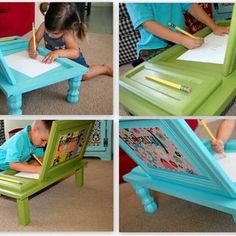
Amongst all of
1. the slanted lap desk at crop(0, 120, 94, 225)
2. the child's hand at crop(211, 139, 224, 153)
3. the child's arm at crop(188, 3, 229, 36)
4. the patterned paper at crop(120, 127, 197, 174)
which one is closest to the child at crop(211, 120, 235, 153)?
the child's hand at crop(211, 139, 224, 153)

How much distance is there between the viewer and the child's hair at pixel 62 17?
0.91 metres

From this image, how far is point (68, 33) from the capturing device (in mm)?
934

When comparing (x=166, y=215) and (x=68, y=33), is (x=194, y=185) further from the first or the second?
(x=68, y=33)

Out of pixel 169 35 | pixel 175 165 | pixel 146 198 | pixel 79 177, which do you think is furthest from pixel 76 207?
pixel 169 35

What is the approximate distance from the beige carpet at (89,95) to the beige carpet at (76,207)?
152 mm

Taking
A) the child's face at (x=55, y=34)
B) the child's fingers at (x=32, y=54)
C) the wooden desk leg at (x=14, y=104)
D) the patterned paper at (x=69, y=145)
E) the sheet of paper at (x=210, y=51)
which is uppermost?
the child's face at (x=55, y=34)

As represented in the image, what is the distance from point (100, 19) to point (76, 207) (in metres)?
0.48

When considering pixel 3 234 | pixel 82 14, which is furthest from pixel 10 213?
pixel 82 14

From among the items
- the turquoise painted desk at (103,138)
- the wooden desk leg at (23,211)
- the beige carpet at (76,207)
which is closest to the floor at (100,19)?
the turquoise painted desk at (103,138)

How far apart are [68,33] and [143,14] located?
181mm

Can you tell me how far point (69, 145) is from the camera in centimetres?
101

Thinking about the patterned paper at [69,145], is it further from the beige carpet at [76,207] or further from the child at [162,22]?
the child at [162,22]

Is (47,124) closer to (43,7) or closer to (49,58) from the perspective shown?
(49,58)

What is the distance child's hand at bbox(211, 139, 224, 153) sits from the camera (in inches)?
39.1
